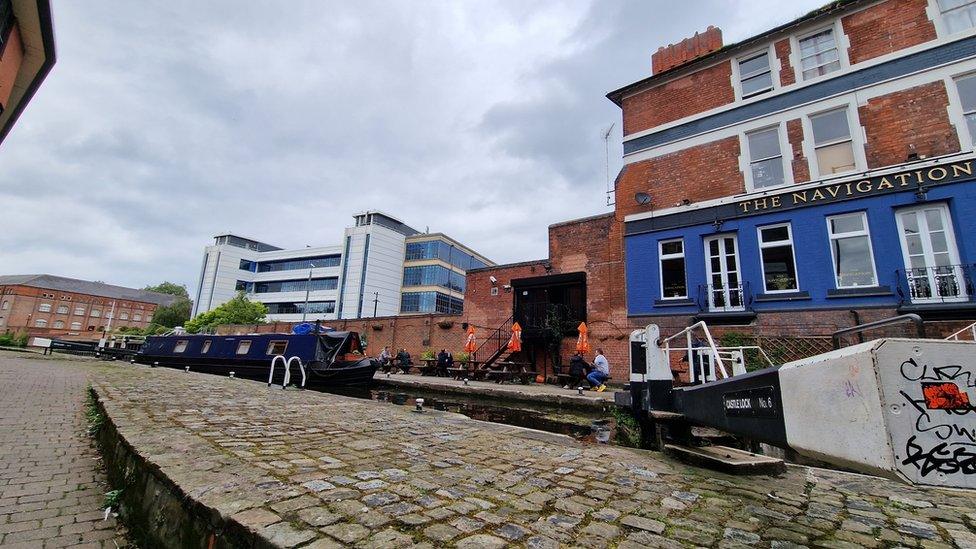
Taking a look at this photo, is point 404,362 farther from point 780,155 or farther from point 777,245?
point 780,155

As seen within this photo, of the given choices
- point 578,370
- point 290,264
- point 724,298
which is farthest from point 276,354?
point 290,264

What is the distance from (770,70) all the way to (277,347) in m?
19.0

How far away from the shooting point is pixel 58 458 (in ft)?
13.6

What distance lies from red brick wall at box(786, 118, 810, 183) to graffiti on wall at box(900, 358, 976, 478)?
11920mm

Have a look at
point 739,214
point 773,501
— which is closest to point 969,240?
point 739,214

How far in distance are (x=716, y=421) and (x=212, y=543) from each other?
11.0 feet

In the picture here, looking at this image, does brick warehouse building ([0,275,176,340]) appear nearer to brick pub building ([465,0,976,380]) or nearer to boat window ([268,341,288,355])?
boat window ([268,341,288,355])

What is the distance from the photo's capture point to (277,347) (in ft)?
49.5

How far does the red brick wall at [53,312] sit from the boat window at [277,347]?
6985 cm

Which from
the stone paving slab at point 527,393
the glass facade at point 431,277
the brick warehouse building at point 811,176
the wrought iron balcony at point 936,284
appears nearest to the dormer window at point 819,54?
the brick warehouse building at point 811,176

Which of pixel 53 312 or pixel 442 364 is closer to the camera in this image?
pixel 442 364

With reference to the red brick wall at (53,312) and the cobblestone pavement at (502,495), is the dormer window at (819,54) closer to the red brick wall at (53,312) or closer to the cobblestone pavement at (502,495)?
the cobblestone pavement at (502,495)

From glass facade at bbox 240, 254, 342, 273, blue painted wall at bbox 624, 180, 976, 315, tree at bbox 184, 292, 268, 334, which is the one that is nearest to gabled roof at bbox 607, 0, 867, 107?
blue painted wall at bbox 624, 180, 976, 315

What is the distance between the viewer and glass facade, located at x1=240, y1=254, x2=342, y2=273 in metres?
54.7
